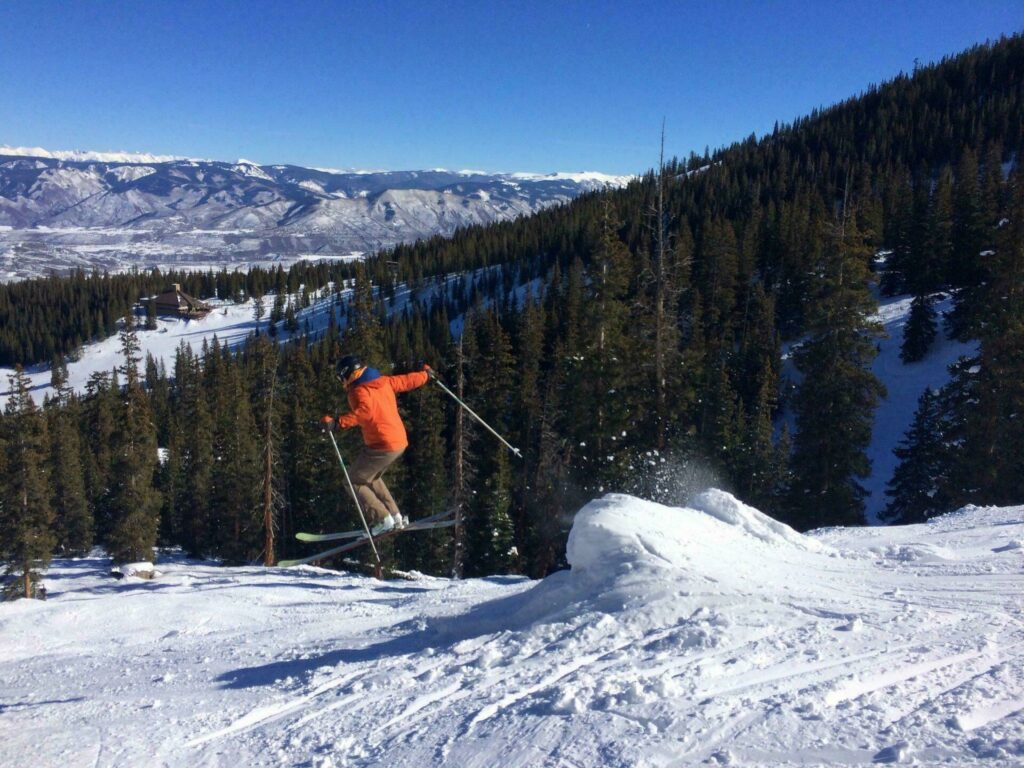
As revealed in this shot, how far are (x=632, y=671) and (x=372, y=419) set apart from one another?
17.3 ft

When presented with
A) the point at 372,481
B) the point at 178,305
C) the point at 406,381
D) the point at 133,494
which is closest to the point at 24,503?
the point at 133,494

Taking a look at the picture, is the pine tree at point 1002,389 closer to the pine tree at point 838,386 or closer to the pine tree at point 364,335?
the pine tree at point 838,386

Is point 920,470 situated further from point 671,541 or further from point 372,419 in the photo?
point 372,419

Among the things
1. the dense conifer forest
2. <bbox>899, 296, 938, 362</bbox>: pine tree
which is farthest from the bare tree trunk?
<bbox>899, 296, 938, 362</bbox>: pine tree

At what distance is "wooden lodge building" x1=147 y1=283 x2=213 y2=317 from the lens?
12838cm

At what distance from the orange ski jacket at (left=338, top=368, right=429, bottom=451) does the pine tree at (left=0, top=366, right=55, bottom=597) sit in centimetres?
2319

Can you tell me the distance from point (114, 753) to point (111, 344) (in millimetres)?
136690

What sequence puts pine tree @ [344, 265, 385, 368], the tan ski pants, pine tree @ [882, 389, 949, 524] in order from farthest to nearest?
pine tree @ [344, 265, 385, 368], pine tree @ [882, 389, 949, 524], the tan ski pants

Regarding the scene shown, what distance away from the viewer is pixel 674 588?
6879mm

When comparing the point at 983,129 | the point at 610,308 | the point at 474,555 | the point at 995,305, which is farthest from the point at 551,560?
the point at 983,129

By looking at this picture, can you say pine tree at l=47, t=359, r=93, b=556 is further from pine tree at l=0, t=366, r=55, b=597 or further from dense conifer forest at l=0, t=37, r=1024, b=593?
pine tree at l=0, t=366, r=55, b=597

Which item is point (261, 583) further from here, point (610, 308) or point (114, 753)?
point (610, 308)

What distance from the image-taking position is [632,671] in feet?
17.9

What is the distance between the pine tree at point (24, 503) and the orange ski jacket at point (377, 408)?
2319 cm
